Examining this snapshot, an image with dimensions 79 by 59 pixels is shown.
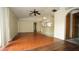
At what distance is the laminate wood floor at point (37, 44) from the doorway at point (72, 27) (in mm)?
137

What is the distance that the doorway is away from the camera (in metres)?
2.51

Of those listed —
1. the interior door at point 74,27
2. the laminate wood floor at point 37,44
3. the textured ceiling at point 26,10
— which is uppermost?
the textured ceiling at point 26,10

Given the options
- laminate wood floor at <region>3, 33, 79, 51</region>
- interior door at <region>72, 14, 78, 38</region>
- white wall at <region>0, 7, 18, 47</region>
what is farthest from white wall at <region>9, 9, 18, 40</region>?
interior door at <region>72, 14, 78, 38</region>

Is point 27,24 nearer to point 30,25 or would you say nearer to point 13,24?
point 30,25

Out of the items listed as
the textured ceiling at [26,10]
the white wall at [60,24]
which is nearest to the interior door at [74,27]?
the white wall at [60,24]

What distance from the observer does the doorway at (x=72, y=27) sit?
2.51 metres

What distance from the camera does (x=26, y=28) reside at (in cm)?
263

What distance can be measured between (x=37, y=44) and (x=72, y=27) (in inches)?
35.1

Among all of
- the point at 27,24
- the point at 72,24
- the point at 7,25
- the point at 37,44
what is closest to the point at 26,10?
the point at 27,24

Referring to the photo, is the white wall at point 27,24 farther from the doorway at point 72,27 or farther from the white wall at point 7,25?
the doorway at point 72,27

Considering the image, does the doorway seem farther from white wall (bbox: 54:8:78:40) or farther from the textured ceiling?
the textured ceiling
